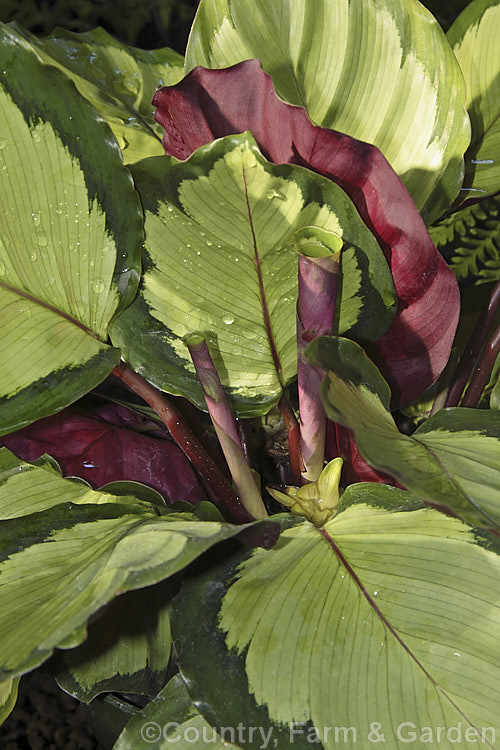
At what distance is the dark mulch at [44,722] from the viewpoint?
714 millimetres

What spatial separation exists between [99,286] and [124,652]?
29 centimetres

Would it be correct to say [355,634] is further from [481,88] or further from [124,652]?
[481,88]

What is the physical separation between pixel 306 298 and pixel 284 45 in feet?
0.74

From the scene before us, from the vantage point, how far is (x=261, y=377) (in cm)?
52

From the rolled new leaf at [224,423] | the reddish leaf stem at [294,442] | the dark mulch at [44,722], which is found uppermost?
the rolled new leaf at [224,423]

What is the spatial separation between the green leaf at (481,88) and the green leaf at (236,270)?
0.20m

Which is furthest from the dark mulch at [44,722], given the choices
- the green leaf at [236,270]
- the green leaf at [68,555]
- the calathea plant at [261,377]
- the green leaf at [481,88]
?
the green leaf at [481,88]

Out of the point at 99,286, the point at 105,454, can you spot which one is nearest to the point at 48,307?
the point at 99,286

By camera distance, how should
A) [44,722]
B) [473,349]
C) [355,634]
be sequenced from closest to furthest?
[355,634] → [473,349] → [44,722]

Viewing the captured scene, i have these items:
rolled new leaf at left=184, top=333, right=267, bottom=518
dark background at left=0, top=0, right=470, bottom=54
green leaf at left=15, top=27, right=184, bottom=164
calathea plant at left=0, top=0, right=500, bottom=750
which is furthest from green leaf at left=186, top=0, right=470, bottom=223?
dark background at left=0, top=0, right=470, bottom=54

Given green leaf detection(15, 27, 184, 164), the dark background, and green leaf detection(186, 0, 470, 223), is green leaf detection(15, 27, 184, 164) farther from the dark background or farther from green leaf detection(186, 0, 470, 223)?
the dark background

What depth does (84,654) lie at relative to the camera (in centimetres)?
52

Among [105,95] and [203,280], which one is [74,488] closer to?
[203,280]

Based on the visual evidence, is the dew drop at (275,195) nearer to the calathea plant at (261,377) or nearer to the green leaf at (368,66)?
the calathea plant at (261,377)
